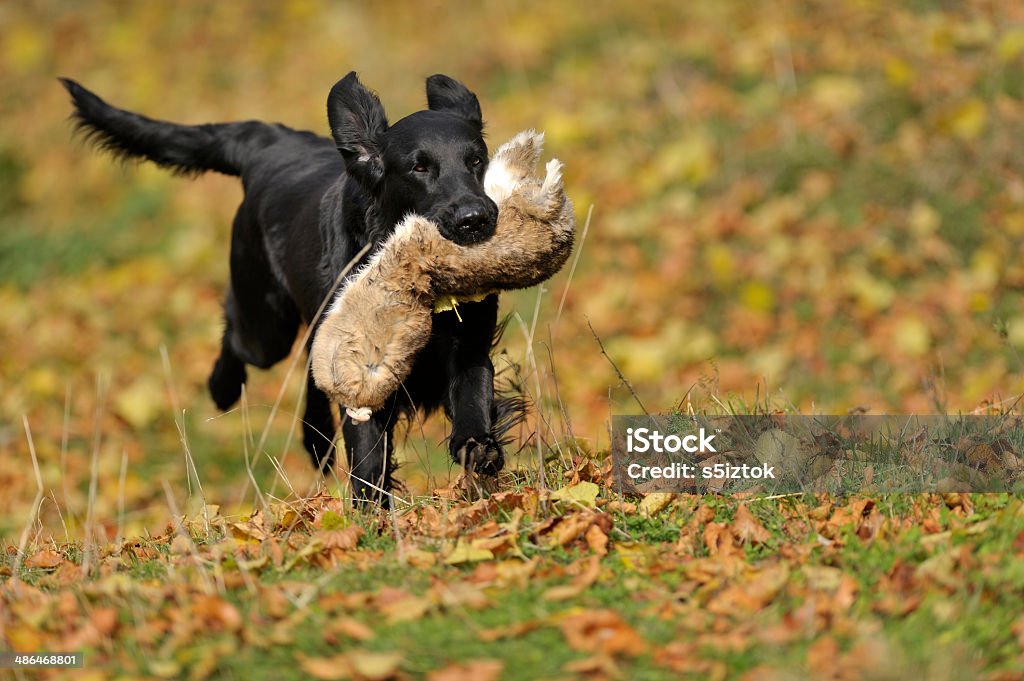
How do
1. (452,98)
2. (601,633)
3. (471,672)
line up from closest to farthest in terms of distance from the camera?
(471,672) < (601,633) < (452,98)

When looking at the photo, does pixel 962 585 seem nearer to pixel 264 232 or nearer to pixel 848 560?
pixel 848 560

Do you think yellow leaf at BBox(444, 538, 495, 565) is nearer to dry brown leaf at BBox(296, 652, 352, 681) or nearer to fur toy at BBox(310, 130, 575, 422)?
dry brown leaf at BBox(296, 652, 352, 681)

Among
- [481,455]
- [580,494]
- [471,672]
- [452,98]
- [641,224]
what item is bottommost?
[471,672]

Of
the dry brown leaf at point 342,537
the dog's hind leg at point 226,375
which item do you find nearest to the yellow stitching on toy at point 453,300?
the dry brown leaf at point 342,537

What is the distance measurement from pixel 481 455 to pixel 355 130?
1250 mm

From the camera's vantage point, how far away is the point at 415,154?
3.98 m

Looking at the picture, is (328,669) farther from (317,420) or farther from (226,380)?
(226,380)

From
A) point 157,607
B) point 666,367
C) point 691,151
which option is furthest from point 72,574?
point 691,151

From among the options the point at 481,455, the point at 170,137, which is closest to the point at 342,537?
the point at 481,455

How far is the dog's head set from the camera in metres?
3.85

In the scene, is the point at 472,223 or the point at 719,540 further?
the point at 472,223

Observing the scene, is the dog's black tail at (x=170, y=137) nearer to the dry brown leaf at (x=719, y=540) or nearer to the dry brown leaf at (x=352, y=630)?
the dry brown leaf at (x=719, y=540)

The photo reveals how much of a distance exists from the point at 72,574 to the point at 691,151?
6.49 m

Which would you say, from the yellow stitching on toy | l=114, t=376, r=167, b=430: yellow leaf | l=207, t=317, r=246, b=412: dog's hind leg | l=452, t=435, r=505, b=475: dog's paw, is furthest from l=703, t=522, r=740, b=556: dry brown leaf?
l=114, t=376, r=167, b=430: yellow leaf
